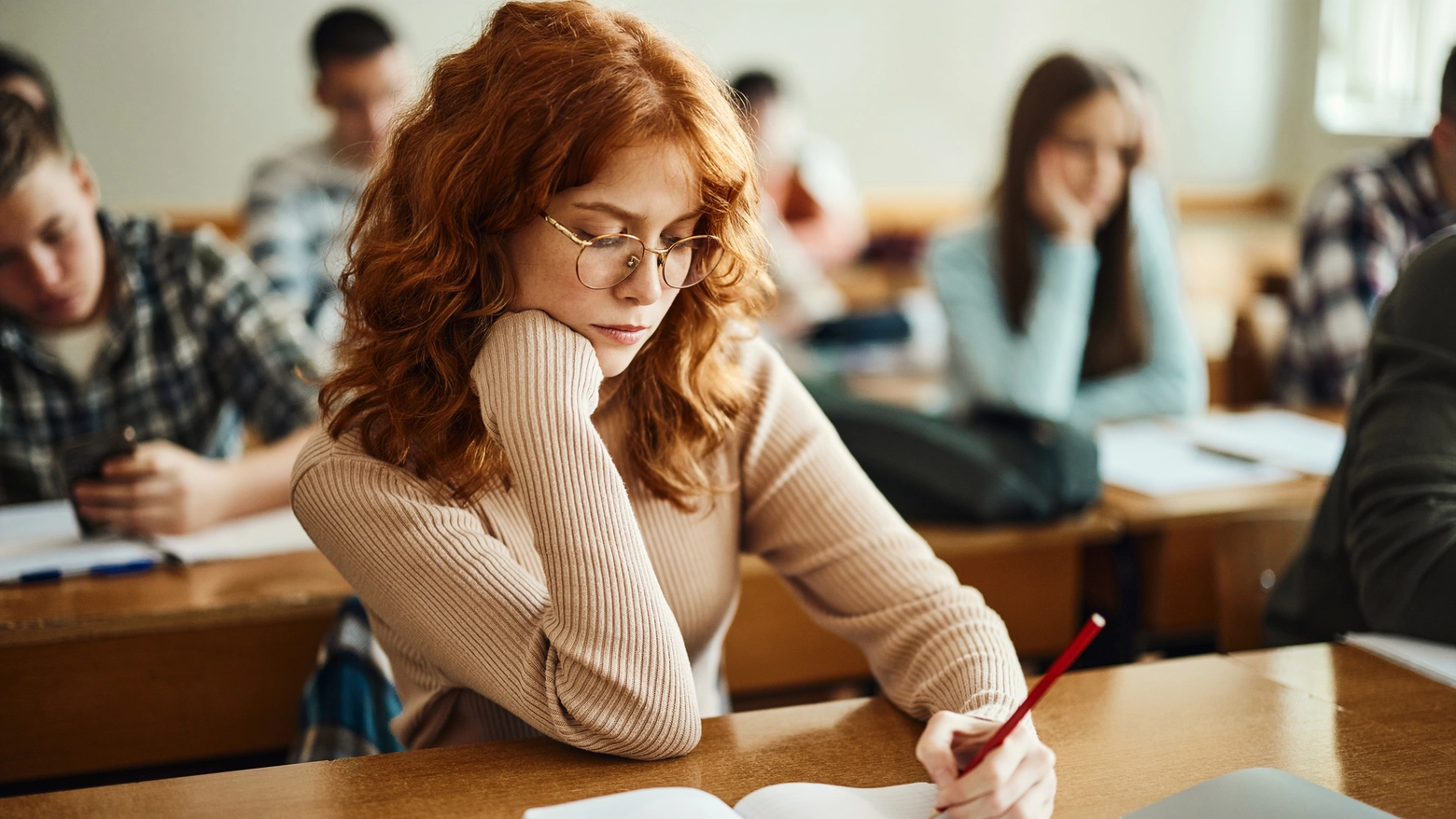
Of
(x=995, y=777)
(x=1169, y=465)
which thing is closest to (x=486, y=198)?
(x=995, y=777)

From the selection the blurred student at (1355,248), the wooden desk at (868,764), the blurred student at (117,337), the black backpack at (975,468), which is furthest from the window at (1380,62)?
the blurred student at (117,337)

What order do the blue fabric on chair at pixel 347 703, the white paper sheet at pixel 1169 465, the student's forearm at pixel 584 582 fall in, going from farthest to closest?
1. the white paper sheet at pixel 1169 465
2. the blue fabric on chair at pixel 347 703
3. the student's forearm at pixel 584 582

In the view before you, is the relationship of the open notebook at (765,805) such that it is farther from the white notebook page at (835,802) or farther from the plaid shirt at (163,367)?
the plaid shirt at (163,367)

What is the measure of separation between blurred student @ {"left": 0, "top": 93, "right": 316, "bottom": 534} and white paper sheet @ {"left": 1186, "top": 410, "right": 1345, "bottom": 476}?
4.90 feet

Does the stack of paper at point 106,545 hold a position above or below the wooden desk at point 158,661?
above

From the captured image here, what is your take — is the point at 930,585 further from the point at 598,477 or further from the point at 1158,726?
the point at 598,477

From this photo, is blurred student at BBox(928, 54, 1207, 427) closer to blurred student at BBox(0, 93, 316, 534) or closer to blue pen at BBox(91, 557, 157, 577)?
blurred student at BBox(0, 93, 316, 534)

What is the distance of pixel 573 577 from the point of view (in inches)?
33.5

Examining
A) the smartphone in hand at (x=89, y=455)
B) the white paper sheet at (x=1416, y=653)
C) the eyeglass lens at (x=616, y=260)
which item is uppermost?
the eyeglass lens at (x=616, y=260)

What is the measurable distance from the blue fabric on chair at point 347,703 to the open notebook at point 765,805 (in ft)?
1.53

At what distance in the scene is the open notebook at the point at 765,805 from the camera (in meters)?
0.77

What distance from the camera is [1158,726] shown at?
92 cm

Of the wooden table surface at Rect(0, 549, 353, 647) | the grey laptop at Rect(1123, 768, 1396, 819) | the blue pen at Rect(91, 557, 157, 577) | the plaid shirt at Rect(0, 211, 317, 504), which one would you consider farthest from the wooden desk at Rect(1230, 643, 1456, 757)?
the plaid shirt at Rect(0, 211, 317, 504)

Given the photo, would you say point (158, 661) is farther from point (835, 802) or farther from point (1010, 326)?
point (1010, 326)
